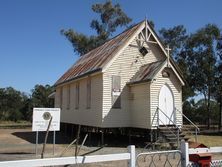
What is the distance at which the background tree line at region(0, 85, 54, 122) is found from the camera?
58625 millimetres

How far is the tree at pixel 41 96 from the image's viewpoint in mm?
60062

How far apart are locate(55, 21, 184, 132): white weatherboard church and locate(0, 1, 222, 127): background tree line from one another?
1139 cm

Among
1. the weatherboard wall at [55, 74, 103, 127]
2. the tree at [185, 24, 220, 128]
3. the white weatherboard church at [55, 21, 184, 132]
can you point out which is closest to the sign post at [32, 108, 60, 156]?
the white weatherboard church at [55, 21, 184, 132]

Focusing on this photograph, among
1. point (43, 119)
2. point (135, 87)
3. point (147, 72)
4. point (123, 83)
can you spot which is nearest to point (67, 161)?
point (43, 119)

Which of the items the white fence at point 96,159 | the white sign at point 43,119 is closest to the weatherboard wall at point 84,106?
the white sign at point 43,119

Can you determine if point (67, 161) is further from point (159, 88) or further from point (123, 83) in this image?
point (123, 83)

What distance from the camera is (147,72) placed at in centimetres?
2202

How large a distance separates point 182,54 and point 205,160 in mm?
36322

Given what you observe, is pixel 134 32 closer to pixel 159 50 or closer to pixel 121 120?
pixel 159 50

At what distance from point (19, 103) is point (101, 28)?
823 inches

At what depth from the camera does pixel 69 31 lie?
4953cm

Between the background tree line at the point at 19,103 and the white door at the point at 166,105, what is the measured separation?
3908 cm

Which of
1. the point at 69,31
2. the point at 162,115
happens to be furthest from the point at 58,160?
the point at 69,31

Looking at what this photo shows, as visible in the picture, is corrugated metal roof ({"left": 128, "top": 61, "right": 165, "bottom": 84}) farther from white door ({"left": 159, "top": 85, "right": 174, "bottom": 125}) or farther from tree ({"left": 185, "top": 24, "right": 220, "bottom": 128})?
tree ({"left": 185, "top": 24, "right": 220, "bottom": 128})
